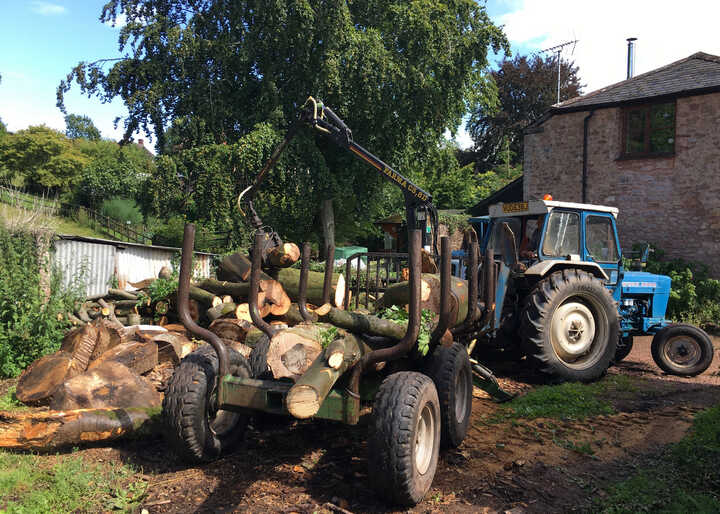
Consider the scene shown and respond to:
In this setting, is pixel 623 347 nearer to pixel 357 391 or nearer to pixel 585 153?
pixel 357 391

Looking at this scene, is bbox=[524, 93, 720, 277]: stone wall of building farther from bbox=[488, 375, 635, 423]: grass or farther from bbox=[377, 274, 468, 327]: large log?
bbox=[377, 274, 468, 327]: large log

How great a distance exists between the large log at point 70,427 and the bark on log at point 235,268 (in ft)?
13.4

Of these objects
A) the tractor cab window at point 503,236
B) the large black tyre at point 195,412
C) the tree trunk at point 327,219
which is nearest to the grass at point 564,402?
the tractor cab window at point 503,236

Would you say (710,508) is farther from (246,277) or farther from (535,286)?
(246,277)

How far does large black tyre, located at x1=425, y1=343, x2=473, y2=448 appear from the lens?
4.31 meters

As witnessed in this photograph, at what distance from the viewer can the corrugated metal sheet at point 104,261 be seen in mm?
9070

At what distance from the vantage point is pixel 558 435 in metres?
4.94

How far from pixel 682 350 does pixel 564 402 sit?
128 inches

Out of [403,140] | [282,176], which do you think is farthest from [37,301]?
[403,140]

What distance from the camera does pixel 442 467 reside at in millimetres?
4168

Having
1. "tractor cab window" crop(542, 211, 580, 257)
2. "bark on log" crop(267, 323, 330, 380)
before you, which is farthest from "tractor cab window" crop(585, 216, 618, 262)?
"bark on log" crop(267, 323, 330, 380)

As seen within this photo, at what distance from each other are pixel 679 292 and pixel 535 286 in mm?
7710

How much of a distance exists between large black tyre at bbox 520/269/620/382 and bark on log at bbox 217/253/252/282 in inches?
170

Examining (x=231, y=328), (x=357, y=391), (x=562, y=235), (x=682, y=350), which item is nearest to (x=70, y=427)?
(x=357, y=391)
